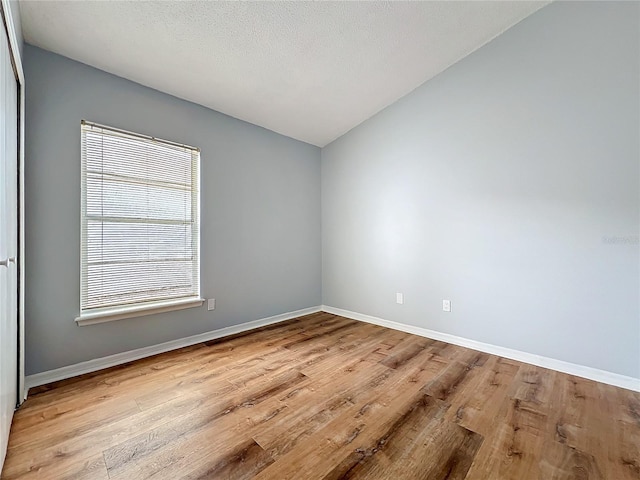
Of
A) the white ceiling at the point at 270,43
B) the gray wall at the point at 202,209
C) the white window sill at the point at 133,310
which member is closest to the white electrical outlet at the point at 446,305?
the gray wall at the point at 202,209

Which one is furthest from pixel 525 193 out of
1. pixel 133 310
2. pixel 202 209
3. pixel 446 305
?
pixel 133 310

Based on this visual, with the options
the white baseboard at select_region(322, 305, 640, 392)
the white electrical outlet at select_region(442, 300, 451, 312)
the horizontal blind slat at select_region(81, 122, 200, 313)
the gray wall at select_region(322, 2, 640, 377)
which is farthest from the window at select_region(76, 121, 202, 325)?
the white electrical outlet at select_region(442, 300, 451, 312)

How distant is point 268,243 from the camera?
A: 362 centimetres

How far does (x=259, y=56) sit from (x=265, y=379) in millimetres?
2657

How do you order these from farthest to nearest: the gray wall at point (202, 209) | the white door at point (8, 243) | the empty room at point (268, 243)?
the gray wall at point (202, 209), the empty room at point (268, 243), the white door at point (8, 243)

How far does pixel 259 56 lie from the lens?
246 centimetres

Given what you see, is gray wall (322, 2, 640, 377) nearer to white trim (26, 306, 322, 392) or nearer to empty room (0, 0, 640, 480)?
empty room (0, 0, 640, 480)

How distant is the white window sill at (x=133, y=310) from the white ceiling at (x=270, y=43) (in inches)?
78.7

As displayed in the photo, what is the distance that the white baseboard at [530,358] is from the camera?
2162mm

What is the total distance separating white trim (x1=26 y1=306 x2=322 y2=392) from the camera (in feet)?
6.96

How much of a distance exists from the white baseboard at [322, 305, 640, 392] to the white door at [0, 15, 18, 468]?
319 cm

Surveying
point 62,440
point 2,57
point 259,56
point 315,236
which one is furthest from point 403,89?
point 62,440

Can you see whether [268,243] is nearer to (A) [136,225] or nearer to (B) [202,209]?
(B) [202,209]

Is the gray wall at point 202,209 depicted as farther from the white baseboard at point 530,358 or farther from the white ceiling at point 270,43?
the white baseboard at point 530,358
